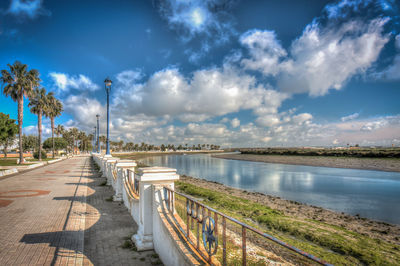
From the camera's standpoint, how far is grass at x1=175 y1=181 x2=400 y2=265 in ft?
23.4

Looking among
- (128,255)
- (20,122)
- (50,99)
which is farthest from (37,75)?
(128,255)

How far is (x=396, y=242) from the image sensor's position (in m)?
8.76

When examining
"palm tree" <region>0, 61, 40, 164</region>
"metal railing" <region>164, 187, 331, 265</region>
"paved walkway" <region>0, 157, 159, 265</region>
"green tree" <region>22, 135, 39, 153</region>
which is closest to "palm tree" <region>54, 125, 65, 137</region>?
"green tree" <region>22, 135, 39, 153</region>

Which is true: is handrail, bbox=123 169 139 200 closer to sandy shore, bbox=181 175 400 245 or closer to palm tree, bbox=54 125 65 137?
sandy shore, bbox=181 175 400 245

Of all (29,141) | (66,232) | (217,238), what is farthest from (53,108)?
(217,238)

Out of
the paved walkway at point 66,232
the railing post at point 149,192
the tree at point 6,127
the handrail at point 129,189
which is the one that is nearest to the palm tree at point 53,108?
the tree at point 6,127

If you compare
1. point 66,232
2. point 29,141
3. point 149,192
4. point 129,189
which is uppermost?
point 29,141

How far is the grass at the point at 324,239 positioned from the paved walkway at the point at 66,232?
5.90m

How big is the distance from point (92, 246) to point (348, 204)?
1639 cm

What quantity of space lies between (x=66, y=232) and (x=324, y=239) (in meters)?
8.60

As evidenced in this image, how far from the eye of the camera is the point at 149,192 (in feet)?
15.4

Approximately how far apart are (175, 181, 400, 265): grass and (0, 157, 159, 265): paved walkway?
590 centimetres

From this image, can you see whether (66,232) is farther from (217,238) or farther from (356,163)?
→ (356,163)

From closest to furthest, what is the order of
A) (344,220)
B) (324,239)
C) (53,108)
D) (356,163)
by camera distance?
(324,239) → (344,220) → (356,163) → (53,108)
